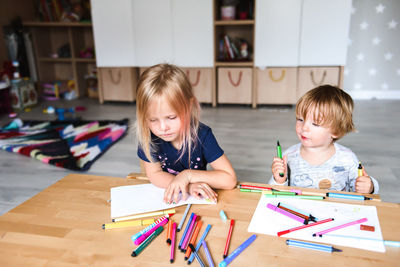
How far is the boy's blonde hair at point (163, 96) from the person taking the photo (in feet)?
2.77

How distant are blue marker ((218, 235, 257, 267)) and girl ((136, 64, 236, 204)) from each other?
7.0 inches

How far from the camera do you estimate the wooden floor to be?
1.83 meters

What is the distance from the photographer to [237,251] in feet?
1.81

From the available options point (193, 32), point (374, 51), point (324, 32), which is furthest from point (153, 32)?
point (374, 51)

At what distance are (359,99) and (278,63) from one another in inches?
46.4

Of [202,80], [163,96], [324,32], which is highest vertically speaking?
[324,32]

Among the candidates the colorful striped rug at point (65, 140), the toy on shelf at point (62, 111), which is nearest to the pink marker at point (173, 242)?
the colorful striped rug at point (65, 140)

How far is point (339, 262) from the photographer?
52 centimetres

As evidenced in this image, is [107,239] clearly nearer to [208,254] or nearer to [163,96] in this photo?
[208,254]

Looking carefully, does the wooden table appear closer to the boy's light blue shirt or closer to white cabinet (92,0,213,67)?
the boy's light blue shirt

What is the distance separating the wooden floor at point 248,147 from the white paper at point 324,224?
1.05 meters

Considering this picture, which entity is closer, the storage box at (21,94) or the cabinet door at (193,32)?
the cabinet door at (193,32)

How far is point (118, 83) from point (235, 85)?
1.36m

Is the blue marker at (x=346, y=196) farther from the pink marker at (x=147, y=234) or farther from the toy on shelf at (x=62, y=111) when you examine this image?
the toy on shelf at (x=62, y=111)
